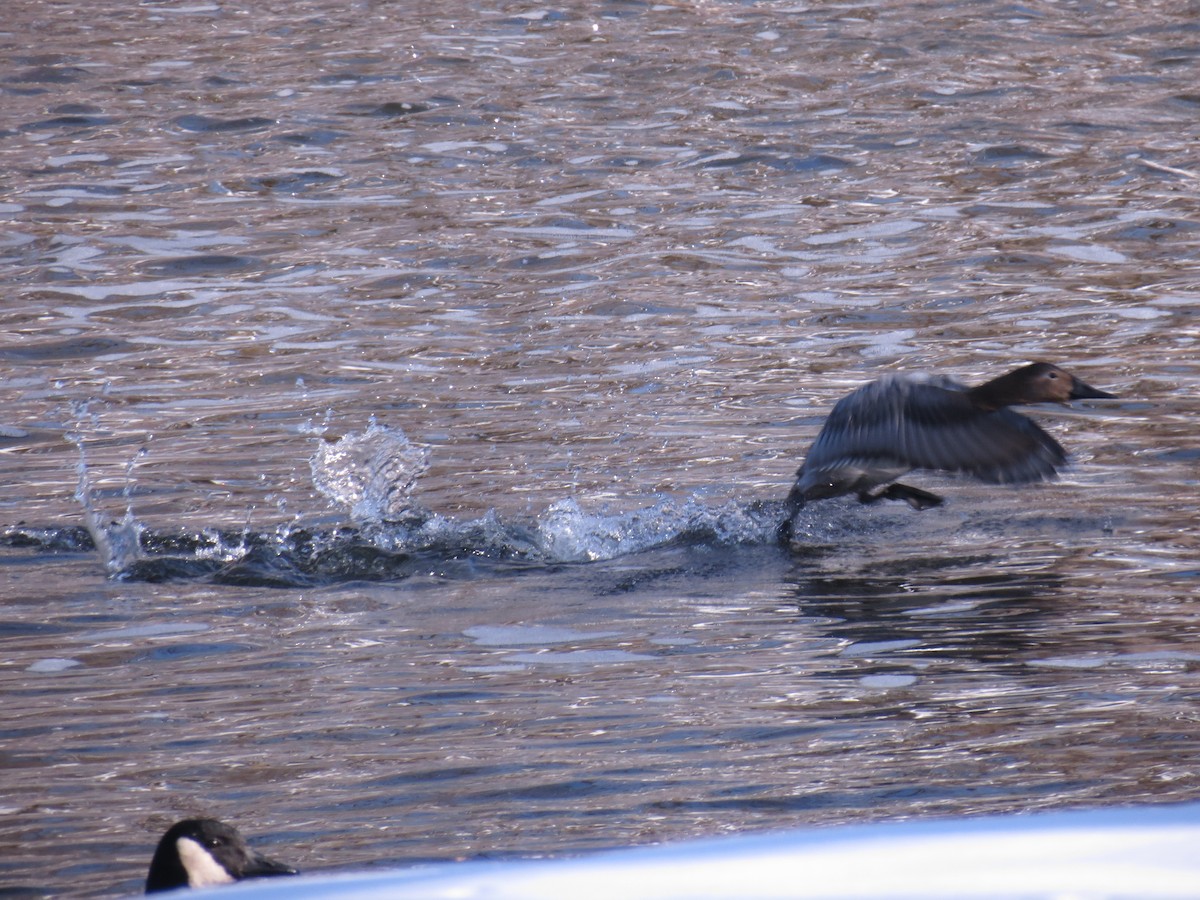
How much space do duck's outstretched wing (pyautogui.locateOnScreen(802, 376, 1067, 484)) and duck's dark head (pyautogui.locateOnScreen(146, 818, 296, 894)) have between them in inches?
139

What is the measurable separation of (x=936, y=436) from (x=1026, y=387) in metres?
0.36

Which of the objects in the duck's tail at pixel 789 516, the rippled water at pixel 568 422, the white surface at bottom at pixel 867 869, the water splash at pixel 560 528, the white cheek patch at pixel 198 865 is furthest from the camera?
the duck's tail at pixel 789 516

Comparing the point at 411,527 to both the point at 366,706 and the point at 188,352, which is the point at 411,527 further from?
the point at 188,352

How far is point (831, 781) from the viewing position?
4180 mm

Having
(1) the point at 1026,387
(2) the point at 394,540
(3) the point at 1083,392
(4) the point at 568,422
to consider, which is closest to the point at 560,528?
(2) the point at 394,540

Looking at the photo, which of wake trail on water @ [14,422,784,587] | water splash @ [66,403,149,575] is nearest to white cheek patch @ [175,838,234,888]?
wake trail on water @ [14,422,784,587]

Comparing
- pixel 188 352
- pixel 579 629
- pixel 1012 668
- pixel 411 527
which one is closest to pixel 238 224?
pixel 188 352

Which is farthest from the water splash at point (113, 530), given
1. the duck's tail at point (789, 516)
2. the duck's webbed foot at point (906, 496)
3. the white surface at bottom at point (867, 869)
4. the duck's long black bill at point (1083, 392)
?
the white surface at bottom at point (867, 869)

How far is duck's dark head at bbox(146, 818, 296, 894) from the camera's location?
3.19 meters

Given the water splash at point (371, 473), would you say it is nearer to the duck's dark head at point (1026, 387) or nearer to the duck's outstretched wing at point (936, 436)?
the duck's outstretched wing at point (936, 436)

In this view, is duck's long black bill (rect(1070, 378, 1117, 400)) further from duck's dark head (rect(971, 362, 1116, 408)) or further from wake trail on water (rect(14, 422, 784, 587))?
wake trail on water (rect(14, 422, 784, 587))

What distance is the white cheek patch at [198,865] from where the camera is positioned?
10.4ft

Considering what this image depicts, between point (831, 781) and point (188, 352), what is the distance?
20.7 feet

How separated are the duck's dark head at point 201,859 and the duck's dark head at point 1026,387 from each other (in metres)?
3.75
